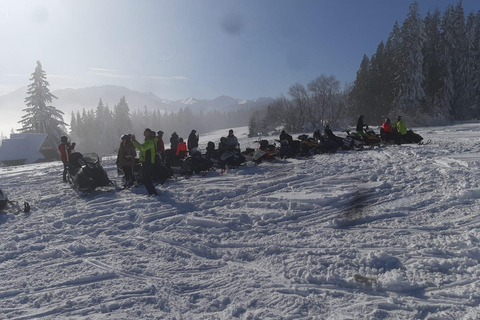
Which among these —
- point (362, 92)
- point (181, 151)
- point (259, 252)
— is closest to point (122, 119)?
point (362, 92)

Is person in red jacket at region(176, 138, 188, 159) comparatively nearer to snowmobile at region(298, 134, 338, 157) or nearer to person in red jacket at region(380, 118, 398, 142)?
snowmobile at region(298, 134, 338, 157)

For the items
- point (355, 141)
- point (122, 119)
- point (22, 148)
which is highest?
point (122, 119)

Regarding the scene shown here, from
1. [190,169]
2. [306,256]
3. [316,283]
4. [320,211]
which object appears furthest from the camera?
[190,169]

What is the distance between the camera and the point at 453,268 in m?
3.35

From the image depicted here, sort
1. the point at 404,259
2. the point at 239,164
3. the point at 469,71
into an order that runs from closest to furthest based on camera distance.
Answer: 1. the point at 404,259
2. the point at 239,164
3. the point at 469,71

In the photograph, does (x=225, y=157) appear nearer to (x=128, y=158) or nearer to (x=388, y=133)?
(x=128, y=158)

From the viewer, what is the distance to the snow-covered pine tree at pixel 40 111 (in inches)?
1246

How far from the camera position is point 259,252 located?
4.14 metres

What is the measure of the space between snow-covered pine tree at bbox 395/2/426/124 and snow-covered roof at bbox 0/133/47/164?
41.4 metres

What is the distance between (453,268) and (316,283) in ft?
5.80

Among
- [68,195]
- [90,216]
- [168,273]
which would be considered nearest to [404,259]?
[168,273]

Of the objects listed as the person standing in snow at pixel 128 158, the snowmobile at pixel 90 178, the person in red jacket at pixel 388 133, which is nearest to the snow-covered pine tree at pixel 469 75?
the person in red jacket at pixel 388 133

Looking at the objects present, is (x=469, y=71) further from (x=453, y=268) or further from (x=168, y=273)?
(x=168, y=273)

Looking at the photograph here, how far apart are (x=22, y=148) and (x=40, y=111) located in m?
5.90
